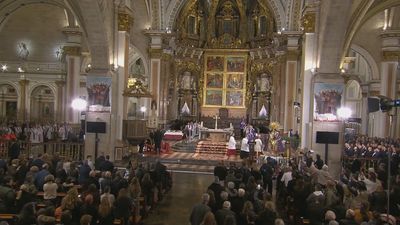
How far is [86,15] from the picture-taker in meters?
16.4

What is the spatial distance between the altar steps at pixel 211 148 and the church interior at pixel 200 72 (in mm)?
59

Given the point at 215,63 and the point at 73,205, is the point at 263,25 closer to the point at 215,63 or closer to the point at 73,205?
the point at 215,63

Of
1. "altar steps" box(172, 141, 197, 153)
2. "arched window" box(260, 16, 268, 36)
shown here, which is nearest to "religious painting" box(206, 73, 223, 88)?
"arched window" box(260, 16, 268, 36)

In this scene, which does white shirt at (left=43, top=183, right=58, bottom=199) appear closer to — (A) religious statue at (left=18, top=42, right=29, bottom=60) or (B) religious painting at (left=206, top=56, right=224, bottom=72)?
(A) religious statue at (left=18, top=42, right=29, bottom=60)

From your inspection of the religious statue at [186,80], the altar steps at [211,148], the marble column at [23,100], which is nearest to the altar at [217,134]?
the altar steps at [211,148]

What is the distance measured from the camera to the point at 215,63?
3441cm

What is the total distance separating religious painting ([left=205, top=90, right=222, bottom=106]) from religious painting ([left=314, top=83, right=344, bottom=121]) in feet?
61.4

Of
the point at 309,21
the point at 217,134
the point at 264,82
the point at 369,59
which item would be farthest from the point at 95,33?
the point at 369,59

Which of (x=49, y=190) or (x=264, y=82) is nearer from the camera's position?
(x=49, y=190)

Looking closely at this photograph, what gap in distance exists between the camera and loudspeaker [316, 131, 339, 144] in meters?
15.2

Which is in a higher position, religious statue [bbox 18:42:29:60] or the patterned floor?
religious statue [bbox 18:42:29:60]

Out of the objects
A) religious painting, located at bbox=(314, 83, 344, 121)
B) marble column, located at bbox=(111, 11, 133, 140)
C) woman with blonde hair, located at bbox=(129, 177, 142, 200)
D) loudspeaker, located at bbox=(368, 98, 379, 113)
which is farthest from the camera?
marble column, located at bbox=(111, 11, 133, 140)

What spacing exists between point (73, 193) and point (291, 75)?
20.4 metres

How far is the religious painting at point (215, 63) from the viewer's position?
1350 inches
